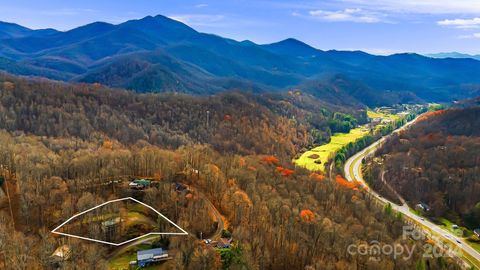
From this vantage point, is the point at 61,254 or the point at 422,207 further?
the point at 422,207

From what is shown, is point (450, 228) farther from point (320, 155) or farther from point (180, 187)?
point (180, 187)

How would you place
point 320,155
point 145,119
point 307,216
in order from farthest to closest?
1. point 320,155
2. point 145,119
3. point 307,216

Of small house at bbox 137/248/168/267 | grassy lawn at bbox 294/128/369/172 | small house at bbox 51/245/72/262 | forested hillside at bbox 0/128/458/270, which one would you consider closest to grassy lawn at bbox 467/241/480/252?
forested hillside at bbox 0/128/458/270

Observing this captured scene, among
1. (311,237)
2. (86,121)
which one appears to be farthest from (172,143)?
(311,237)

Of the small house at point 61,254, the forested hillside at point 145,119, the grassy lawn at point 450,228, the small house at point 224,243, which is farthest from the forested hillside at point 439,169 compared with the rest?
the small house at point 61,254

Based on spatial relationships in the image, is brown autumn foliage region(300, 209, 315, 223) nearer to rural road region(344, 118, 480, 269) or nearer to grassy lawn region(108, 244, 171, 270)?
grassy lawn region(108, 244, 171, 270)

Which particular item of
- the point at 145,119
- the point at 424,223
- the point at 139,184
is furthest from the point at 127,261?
the point at 145,119
